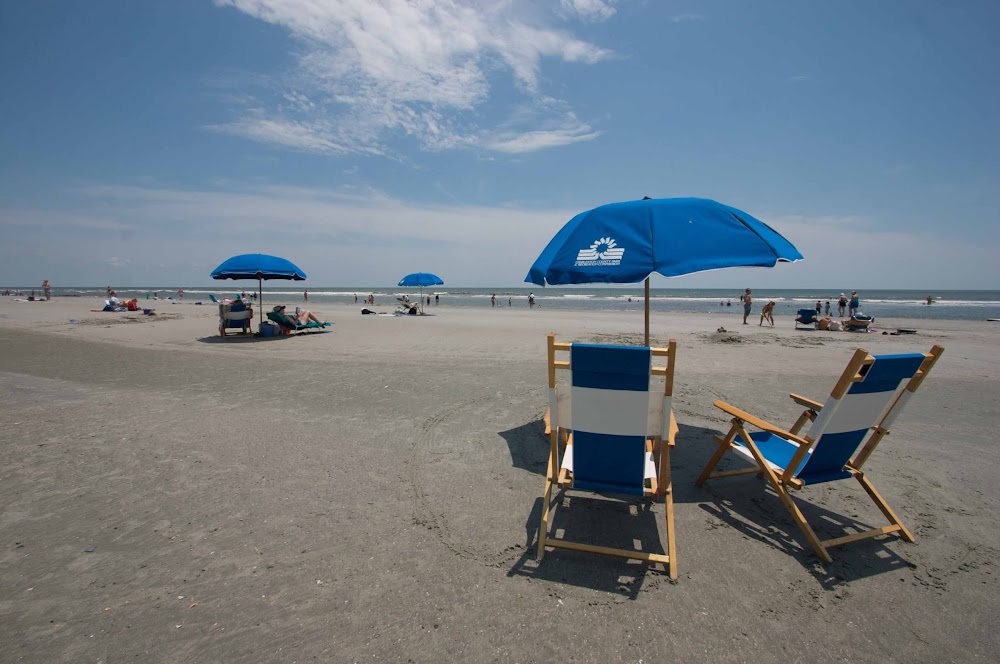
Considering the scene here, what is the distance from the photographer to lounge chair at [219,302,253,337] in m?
13.2

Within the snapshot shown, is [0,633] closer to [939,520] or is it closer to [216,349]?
[939,520]

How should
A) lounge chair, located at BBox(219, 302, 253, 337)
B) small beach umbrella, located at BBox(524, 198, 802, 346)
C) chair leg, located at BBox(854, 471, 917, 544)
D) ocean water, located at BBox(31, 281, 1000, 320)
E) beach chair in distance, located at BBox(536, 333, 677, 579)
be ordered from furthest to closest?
ocean water, located at BBox(31, 281, 1000, 320) < lounge chair, located at BBox(219, 302, 253, 337) < small beach umbrella, located at BBox(524, 198, 802, 346) < chair leg, located at BBox(854, 471, 917, 544) < beach chair in distance, located at BBox(536, 333, 677, 579)

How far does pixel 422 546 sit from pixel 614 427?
149cm

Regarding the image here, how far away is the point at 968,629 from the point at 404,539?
3.14 metres

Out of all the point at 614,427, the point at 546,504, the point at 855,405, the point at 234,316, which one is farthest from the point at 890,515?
the point at 234,316

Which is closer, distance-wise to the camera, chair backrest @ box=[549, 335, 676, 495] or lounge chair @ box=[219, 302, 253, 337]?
chair backrest @ box=[549, 335, 676, 495]

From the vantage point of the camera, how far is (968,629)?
2295 millimetres

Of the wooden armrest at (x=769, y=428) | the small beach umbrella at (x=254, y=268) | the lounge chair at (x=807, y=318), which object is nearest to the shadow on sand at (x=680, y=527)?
the wooden armrest at (x=769, y=428)

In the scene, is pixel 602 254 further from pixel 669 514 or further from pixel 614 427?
pixel 669 514

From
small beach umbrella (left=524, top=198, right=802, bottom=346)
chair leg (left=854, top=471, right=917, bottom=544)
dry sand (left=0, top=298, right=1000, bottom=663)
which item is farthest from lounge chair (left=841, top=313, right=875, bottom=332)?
chair leg (left=854, top=471, right=917, bottom=544)

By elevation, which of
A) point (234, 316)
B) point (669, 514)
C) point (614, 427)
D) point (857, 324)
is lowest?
point (669, 514)

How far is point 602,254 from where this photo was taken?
3.86 m

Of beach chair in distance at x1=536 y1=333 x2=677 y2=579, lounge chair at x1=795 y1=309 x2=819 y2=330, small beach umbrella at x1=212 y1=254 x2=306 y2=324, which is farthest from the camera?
lounge chair at x1=795 y1=309 x2=819 y2=330

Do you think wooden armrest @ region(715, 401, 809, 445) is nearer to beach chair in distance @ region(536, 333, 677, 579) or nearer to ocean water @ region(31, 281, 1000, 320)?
beach chair in distance @ region(536, 333, 677, 579)
